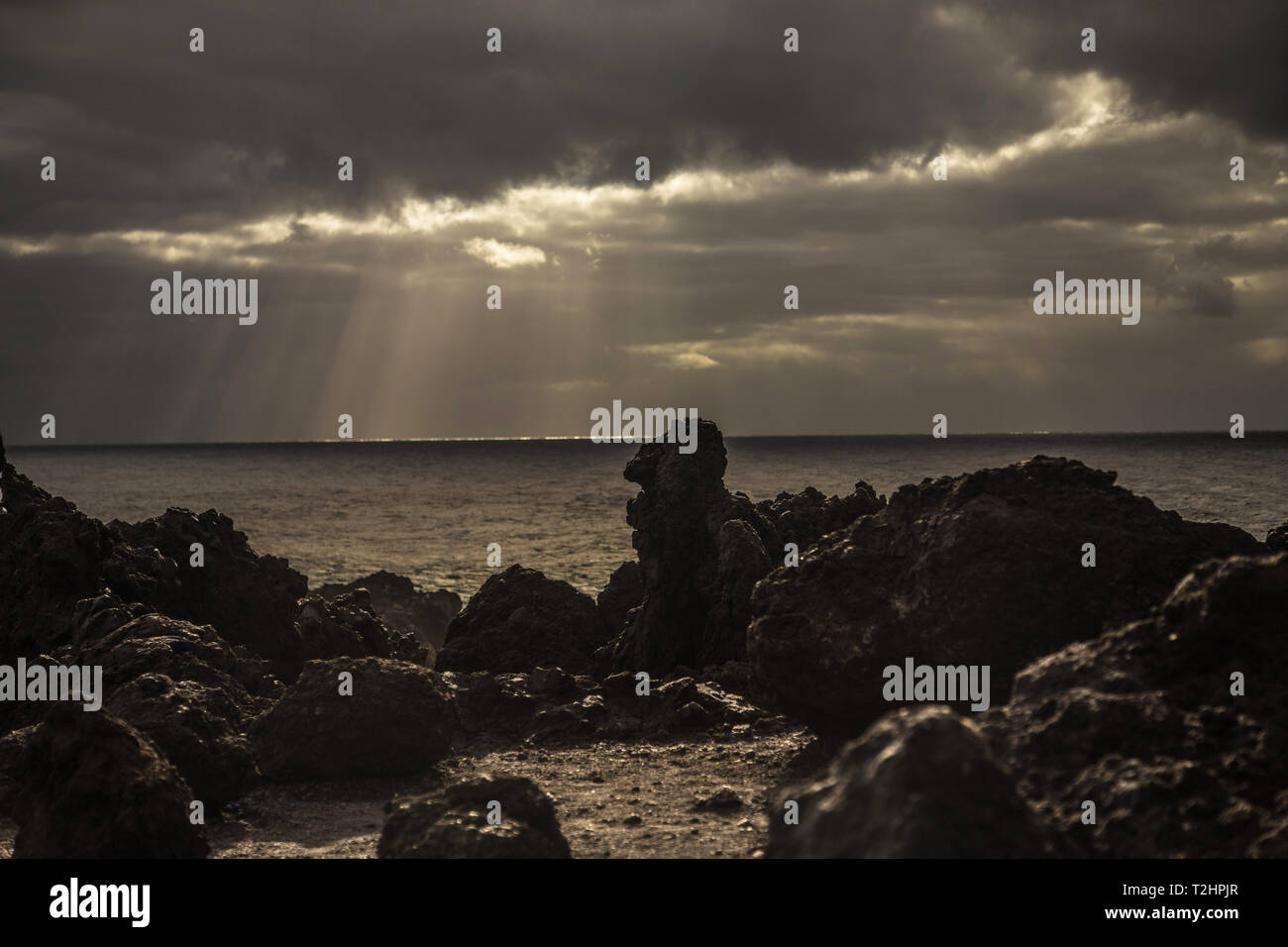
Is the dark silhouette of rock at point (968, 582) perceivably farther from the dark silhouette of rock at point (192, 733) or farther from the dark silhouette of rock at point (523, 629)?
the dark silhouette of rock at point (523, 629)

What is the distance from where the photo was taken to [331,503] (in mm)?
77125

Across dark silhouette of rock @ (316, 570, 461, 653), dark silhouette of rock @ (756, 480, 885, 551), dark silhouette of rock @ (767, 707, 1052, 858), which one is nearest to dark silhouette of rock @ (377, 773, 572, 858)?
dark silhouette of rock @ (767, 707, 1052, 858)

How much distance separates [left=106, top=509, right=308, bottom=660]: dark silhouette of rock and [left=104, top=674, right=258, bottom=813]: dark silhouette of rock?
4426 mm

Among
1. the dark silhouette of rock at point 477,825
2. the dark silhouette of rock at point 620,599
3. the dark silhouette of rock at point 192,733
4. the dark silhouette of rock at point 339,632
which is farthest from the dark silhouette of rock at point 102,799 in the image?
the dark silhouette of rock at point 620,599

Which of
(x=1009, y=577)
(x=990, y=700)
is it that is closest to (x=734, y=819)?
(x=990, y=700)

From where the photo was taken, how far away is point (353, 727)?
9.26m

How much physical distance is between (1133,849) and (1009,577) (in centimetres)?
338

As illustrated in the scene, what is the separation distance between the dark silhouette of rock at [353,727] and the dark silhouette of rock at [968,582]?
3.11 metres

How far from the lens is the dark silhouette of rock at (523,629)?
14719 mm

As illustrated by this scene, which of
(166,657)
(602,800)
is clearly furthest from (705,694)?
(166,657)

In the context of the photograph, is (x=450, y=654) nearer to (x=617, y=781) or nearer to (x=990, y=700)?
(x=617, y=781)

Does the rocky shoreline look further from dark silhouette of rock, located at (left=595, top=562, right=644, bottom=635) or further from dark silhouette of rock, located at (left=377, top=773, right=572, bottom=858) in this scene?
dark silhouette of rock, located at (left=595, top=562, right=644, bottom=635)

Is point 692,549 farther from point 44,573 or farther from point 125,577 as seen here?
point 44,573
